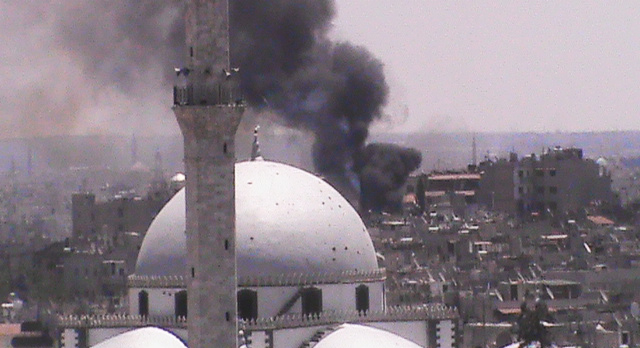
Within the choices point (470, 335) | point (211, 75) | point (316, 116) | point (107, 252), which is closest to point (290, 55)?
point (316, 116)

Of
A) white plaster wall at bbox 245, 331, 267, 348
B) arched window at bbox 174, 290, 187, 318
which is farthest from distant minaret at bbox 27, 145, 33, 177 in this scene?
white plaster wall at bbox 245, 331, 267, 348

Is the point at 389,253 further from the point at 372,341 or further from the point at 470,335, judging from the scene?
the point at 372,341

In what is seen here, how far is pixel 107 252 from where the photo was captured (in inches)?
4596

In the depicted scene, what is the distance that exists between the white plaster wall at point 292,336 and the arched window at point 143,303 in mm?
3094

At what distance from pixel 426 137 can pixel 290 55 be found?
41672 millimetres

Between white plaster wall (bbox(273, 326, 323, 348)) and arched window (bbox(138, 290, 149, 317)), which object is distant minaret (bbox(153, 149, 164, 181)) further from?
white plaster wall (bbox(273, 326, 323, 348))

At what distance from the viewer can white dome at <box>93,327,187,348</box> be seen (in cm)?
5703

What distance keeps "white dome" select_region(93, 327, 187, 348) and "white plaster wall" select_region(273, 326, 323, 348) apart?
2.14 m

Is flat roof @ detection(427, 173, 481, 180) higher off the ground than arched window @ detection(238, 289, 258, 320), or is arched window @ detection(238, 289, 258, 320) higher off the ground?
arched window @ detection(238, 289, 258, 320)

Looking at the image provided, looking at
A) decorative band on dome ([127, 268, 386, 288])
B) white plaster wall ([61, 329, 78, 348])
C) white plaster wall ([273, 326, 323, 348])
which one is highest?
decorative band on dome ([127, 268, 386, 288])

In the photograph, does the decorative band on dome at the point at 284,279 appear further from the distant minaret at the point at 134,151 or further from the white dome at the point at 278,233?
the distant minaret at the point at 134,151

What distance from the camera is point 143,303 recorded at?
59844mm

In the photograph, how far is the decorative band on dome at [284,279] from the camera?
58.5 m

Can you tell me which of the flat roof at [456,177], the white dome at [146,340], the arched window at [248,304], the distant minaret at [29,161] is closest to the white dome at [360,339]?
the arched window at [248,304]
